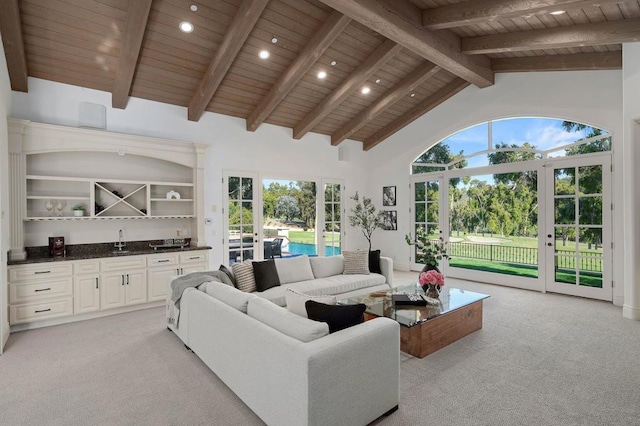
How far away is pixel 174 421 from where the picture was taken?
7.58 feet

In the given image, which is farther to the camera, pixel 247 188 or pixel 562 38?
pixel 247 188

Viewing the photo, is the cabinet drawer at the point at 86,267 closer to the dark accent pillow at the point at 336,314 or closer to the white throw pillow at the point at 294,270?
the white throw pillow at the point at 294,270

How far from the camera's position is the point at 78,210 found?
15.7 ft

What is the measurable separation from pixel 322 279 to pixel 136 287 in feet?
8.69

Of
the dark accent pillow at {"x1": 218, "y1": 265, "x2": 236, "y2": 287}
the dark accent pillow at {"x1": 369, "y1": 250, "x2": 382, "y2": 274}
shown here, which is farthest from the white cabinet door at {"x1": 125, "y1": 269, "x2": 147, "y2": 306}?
the dark accent pillow at {"x1": 369, "y1": 250, "x2": 382, "y2": 274}

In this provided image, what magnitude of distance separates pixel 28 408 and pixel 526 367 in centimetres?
403

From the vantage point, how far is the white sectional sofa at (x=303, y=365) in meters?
1.89

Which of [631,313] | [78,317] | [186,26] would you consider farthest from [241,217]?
[631,313]

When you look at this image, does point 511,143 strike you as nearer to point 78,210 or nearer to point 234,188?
point 234,188

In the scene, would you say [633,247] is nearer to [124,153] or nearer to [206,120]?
[206,120]

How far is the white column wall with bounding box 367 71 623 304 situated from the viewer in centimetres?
506

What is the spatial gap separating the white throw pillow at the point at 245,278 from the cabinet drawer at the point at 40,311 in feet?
7.13

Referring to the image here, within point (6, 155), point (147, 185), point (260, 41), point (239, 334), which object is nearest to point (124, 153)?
point (147, 185)

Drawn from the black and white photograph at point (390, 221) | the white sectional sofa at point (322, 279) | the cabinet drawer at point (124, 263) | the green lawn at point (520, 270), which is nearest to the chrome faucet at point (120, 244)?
the cabinet drawer at point (124, 263)
